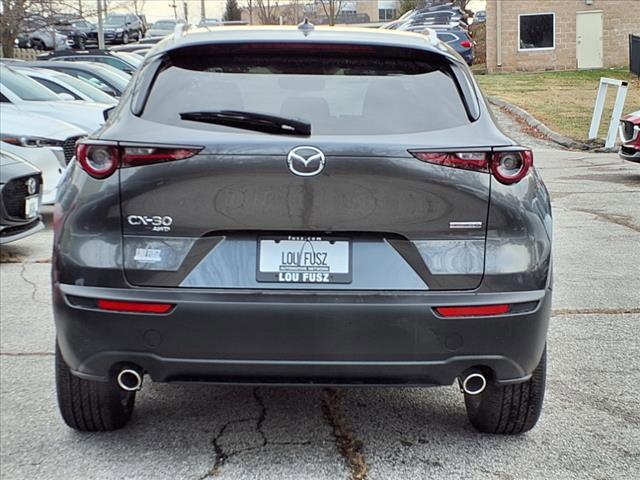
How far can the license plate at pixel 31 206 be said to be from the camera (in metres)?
7.87

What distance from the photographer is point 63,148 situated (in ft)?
32.0

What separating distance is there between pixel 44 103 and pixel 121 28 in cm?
3653

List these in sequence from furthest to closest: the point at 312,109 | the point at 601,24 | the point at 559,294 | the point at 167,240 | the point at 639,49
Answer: the point at 601,24, the point at 639,49, the point at 559,294, the point at 312,109, the point at 167,240

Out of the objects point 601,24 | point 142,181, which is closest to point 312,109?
point 142,181

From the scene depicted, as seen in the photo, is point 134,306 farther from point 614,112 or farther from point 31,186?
point 614,112

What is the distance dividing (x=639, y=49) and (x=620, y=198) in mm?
15378

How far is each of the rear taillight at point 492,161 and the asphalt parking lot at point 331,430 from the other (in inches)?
46.8

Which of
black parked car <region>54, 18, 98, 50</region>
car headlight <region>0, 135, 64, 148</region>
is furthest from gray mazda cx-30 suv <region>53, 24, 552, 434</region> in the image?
black parked car <region>54, 18, 98, 50</region>

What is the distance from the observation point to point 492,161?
10.7 ft

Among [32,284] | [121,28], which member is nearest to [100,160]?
[32,284]

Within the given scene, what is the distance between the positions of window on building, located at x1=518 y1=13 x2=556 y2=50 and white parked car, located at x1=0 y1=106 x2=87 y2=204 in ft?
88.3

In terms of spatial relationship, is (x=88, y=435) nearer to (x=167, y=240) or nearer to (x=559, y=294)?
(x=167, y=240)

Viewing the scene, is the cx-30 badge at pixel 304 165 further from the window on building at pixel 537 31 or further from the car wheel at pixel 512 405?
the window on building at pixel 537 31

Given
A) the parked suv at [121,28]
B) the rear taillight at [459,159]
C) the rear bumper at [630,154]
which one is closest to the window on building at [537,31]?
the parked suv at [121,28]
